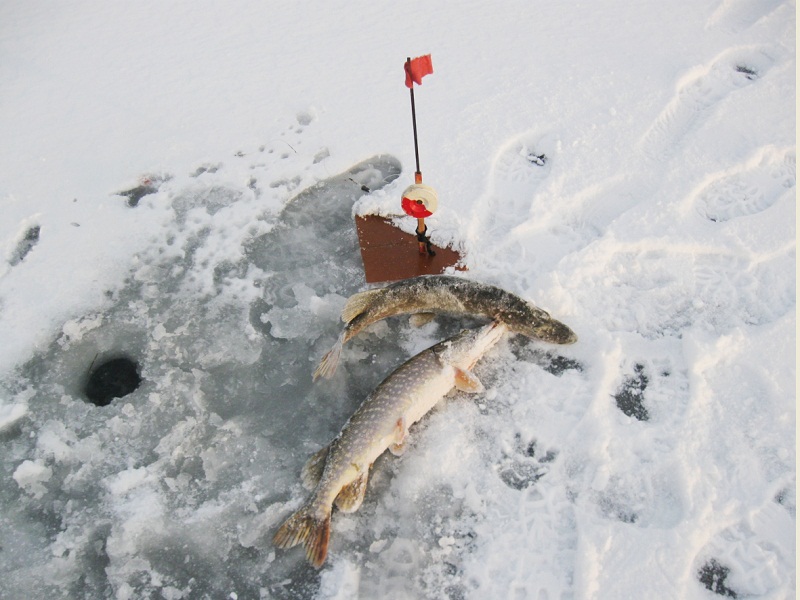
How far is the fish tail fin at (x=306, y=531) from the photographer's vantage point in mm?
3059

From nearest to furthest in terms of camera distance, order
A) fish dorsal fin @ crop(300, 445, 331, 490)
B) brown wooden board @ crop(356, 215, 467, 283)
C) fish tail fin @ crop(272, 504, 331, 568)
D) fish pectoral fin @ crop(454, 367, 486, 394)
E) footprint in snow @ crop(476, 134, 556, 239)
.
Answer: fish tail fin @ crop(272, 504, 331, 568), fish dorsal fin @ crop(300, 445, 331, 490), fish pectoral fin @ crop(454, 367, 486, 394), brown wooden board @ crop(356, 215, 467, 283), footprint in snow @ crop(476, 134, 556, 239)

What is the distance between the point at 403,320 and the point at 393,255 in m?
0.54

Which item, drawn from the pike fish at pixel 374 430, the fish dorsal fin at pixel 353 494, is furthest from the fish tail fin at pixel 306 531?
the fish dorsal fin at pixel 353 494

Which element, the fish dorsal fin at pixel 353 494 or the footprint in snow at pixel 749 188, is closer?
the fish dorsal fin at pixel 353 494

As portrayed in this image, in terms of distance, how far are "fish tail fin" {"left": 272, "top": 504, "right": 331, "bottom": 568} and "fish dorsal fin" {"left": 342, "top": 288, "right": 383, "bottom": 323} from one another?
1242 mm

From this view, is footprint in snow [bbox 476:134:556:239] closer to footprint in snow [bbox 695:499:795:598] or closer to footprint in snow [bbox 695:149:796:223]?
footprint in snow [bbox 695:149:796:223]

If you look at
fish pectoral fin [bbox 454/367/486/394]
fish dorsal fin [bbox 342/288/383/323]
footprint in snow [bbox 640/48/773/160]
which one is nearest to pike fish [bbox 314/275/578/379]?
fish dorsal fin [bbox 342/288/383/323]

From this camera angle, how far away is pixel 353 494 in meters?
3.22

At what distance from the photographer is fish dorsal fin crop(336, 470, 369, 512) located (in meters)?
3.20

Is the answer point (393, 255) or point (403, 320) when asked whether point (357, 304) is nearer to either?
point (403, 320)

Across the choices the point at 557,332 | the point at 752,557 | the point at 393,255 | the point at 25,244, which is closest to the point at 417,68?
the point at 393,255

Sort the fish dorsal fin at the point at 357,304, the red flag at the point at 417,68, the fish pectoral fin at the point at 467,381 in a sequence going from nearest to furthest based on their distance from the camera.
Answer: the fish pectoral fin at the point at 467,381, the red flag at the point at 417,68, the fish dorsal fin at the point at 357,304

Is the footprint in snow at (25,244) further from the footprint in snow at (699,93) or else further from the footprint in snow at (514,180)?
the footprint in snow at (699,93)

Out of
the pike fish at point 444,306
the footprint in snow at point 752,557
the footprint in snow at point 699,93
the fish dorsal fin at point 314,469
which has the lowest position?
the footprint in snow at point 752,557
